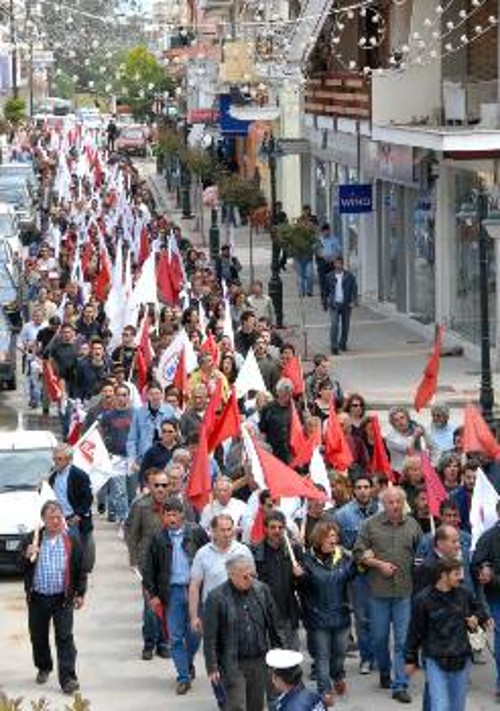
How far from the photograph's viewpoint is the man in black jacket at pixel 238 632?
14.1m

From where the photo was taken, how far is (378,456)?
19141 mm

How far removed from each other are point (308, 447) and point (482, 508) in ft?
10.7

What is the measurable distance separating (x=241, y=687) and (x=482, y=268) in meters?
13.3

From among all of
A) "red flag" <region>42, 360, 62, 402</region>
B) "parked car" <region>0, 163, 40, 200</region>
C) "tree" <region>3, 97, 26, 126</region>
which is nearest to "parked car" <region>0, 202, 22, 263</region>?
"parked car" <region>0, 163, 40, 200</region>

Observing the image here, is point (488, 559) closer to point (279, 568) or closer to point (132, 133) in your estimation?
point (279, 568)

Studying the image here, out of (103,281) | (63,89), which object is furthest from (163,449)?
(63,89)

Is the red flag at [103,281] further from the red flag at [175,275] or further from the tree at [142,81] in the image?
the tree at [142,81]

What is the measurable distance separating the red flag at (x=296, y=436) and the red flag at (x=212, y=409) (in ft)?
2.30

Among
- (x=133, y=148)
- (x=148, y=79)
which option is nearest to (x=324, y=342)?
(x=133, y=148)

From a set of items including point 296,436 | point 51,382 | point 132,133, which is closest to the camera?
point 296,436

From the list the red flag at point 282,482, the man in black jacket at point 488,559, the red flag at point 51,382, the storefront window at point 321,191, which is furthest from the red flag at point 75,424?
the storefront window at point 321,191

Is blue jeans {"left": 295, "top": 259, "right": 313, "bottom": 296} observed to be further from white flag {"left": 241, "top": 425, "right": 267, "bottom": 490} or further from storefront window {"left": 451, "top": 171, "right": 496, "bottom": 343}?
white flag {"left": 241, "top": 425, "right": 267, "bottom": 490}

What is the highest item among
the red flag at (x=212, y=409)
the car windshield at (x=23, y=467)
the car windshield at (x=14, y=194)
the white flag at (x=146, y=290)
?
the car windshield at (x=14, y=194)

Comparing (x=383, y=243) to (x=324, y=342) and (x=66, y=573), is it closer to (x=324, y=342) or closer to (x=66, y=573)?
(x=324, y=342)
